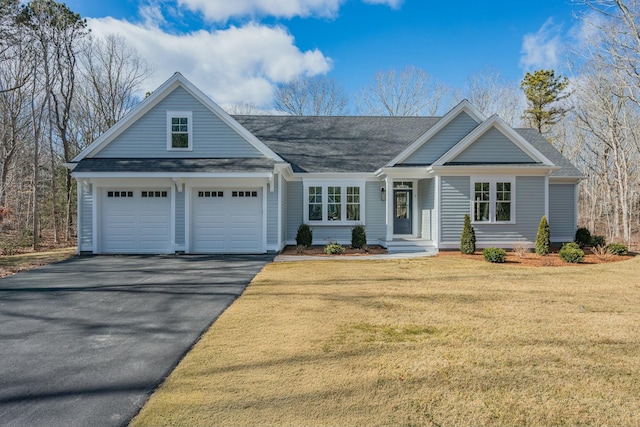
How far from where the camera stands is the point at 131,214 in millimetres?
13227

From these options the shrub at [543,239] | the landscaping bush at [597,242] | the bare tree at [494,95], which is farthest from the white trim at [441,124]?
the bare tree at [494,95]

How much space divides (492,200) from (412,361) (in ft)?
37.3

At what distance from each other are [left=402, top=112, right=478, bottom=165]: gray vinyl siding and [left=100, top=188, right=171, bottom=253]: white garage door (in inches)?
410

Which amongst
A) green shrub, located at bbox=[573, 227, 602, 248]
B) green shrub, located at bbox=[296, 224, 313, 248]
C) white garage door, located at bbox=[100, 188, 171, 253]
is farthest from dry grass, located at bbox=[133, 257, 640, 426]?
green shrub, located at bbox=[573, 227, 602, 248]

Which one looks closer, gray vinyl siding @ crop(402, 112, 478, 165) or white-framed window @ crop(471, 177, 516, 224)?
white-framed window @ crop(471, 177, 516, 224)

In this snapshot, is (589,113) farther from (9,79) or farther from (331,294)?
(9,79)

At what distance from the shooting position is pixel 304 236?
555 inches

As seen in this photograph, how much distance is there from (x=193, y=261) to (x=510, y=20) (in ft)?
62.9

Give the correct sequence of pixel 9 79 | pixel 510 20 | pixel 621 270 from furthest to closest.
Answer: pixel 9 79 → pixel 510 20 → pixel 621 270

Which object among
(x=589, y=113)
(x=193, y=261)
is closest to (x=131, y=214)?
(x=193, y=261)

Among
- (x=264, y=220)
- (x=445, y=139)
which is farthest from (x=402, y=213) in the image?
(x=264, y=220)

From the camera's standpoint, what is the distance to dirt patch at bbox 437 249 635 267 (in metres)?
11.1

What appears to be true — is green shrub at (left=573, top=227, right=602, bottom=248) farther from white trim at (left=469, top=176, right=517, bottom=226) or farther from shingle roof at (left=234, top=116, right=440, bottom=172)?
shingle roof at (left=234, top=116, right=440, bottom=172)

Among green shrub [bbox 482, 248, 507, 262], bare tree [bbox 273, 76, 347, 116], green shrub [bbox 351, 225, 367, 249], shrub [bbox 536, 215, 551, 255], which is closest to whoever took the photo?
green shrub [bbox 482, 248, 507, 262]
